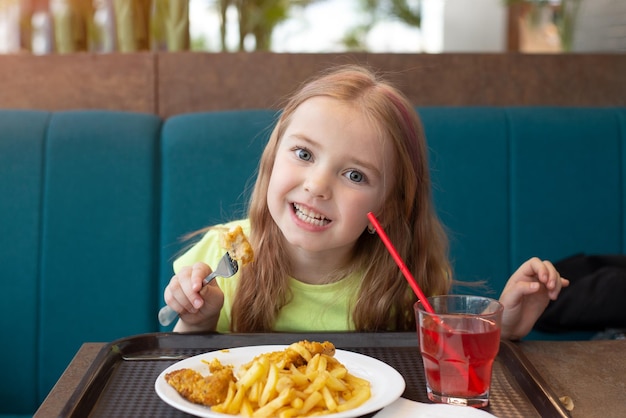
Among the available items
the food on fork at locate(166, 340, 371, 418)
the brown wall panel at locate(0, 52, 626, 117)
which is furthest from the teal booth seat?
the food on fork at locate(166, 340, 371, 418)

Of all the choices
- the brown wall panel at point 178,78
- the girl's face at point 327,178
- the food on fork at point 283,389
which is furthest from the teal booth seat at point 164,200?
the food on fork at point 283,389

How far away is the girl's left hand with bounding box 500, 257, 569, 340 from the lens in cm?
128

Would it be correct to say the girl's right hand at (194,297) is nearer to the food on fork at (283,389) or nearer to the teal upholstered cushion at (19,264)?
the food on fork at (283,389)

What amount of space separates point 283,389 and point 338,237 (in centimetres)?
55

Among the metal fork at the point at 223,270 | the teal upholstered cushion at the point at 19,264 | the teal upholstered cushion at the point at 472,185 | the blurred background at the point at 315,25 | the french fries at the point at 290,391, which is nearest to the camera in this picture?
the french fries at the point at 290,391

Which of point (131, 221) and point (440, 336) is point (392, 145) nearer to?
point (440, 336)

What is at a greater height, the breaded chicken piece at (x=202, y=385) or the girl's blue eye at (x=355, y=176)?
the girl's blue eye at (x=355, y=176)

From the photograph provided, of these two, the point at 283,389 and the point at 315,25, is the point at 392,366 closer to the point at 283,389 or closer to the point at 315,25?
the point at 283,389

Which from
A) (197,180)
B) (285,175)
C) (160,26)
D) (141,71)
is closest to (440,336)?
(285,175)

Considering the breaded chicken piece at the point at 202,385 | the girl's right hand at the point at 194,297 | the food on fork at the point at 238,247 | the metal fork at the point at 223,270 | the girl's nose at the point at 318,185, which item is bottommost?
the breaded chicken piece at the point at 202,385

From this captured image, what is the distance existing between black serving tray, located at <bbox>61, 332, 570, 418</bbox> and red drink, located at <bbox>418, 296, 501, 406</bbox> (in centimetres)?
2

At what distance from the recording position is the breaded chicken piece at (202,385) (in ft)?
2.76

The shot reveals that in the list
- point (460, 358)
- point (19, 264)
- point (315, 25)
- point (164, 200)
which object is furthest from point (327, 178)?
point (315, 25)

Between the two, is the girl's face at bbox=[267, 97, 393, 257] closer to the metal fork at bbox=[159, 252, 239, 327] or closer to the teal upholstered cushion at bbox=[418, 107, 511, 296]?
the metal fork at bbox=[159, 252, 239, 327]
